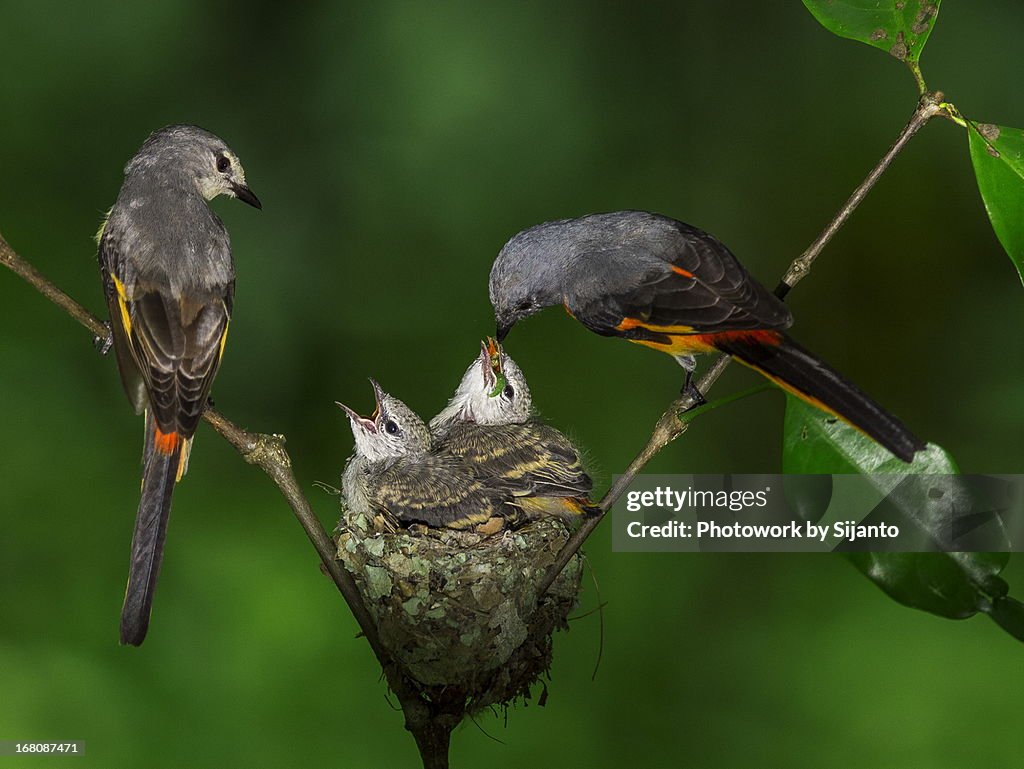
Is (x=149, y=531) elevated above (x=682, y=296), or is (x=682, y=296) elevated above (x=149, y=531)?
(x=682, y=296)

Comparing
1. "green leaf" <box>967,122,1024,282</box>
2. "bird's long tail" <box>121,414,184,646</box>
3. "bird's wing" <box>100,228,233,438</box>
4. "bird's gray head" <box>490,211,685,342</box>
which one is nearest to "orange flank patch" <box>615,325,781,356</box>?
"bird's gray head" <box>490,211,685,342</box>

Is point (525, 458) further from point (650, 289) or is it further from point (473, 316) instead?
point (473, 316)

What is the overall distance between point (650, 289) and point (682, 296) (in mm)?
78

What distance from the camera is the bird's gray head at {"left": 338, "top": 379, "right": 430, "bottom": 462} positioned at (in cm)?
342

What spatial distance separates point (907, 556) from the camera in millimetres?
2121

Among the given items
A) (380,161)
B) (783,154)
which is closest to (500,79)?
(380,161)

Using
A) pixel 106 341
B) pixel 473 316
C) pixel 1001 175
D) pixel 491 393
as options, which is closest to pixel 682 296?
pixel 1001 175

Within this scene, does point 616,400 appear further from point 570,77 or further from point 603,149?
point 570,77

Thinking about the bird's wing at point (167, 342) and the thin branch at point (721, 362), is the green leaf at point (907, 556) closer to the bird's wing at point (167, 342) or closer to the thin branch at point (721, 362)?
the thin branch at point (721, 362)

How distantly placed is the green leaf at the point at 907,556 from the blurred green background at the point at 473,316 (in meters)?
1.98

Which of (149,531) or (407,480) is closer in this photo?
(149,531)

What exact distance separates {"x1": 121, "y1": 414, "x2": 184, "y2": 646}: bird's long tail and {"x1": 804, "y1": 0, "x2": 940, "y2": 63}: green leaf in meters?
1.62

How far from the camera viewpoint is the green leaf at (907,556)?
2.05 meters

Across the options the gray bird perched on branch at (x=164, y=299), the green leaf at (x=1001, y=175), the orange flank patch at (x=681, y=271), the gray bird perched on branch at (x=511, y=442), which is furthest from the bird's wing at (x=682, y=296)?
the gray bird perched on branch at (x=164, y=299)
